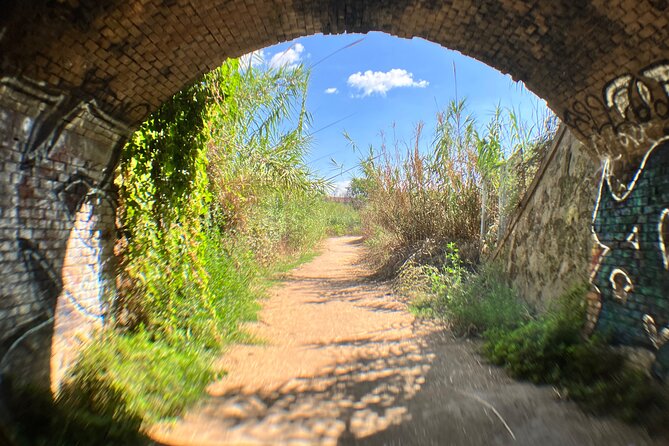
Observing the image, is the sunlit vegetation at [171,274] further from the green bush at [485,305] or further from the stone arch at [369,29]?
the green bush at [485,305]

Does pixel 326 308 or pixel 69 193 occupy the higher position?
pixel 69 193

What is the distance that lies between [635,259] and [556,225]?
221 centimetres

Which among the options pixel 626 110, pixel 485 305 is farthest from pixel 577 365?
pixel 485 305

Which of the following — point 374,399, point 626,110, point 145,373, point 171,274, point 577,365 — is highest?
point 626,110

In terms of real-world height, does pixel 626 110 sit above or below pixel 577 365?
above

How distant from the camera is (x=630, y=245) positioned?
3641mm

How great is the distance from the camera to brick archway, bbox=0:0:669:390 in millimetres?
2852

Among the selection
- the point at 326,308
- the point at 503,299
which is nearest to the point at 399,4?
the point at 503,299

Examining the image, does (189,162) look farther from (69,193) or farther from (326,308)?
(326,308)

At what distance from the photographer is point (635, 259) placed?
3.57 m

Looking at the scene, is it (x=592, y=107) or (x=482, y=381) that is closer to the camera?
(x=592, y=107)

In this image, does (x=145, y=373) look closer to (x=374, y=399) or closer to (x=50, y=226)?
(x=50, y=226)

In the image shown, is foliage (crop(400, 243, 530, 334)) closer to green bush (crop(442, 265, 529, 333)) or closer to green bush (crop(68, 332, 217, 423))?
green bush (crop(442, 265, 529, 333))

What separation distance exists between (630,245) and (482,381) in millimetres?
1841
